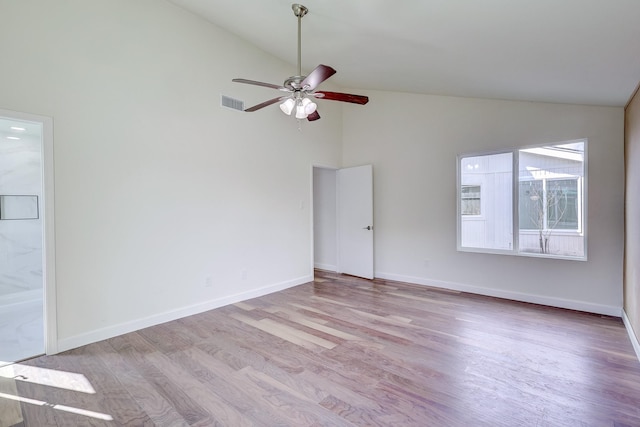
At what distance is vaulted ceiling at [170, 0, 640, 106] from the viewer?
6.54 ft

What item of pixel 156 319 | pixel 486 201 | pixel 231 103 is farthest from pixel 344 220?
pixel 156 319

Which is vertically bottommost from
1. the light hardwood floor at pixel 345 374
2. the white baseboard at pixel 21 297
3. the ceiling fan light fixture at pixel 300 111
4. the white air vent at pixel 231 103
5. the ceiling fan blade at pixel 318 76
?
the light hardwood floor at pixel 345 374

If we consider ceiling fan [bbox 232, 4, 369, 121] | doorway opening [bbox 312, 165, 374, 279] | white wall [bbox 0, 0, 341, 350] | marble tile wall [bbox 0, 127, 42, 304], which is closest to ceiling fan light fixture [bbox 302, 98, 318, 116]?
ceiling fan [bbox 232, 4, 369, 121]

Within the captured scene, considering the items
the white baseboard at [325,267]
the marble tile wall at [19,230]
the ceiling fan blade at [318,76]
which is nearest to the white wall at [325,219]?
the white baseboard at [325,267]

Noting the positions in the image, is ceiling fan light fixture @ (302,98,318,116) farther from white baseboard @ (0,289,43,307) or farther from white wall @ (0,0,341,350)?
white baseboard @ (0,289,43,307)

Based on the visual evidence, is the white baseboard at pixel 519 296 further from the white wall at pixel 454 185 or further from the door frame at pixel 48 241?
the door frame at pixel 48 241

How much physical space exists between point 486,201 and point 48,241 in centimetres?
515

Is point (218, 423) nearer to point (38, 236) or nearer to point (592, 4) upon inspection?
point (592, 4)

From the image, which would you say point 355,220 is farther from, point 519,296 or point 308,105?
point 308,105

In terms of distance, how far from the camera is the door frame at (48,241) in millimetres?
2672

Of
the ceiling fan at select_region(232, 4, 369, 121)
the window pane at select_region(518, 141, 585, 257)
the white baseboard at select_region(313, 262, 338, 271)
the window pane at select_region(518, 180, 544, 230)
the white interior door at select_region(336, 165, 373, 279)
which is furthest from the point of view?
the white baseboard at select_region(313, 262, 338, 271)

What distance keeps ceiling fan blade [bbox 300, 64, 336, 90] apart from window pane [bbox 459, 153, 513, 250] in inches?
117

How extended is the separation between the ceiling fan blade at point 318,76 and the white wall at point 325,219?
3.40m

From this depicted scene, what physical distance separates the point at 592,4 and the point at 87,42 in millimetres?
3996
